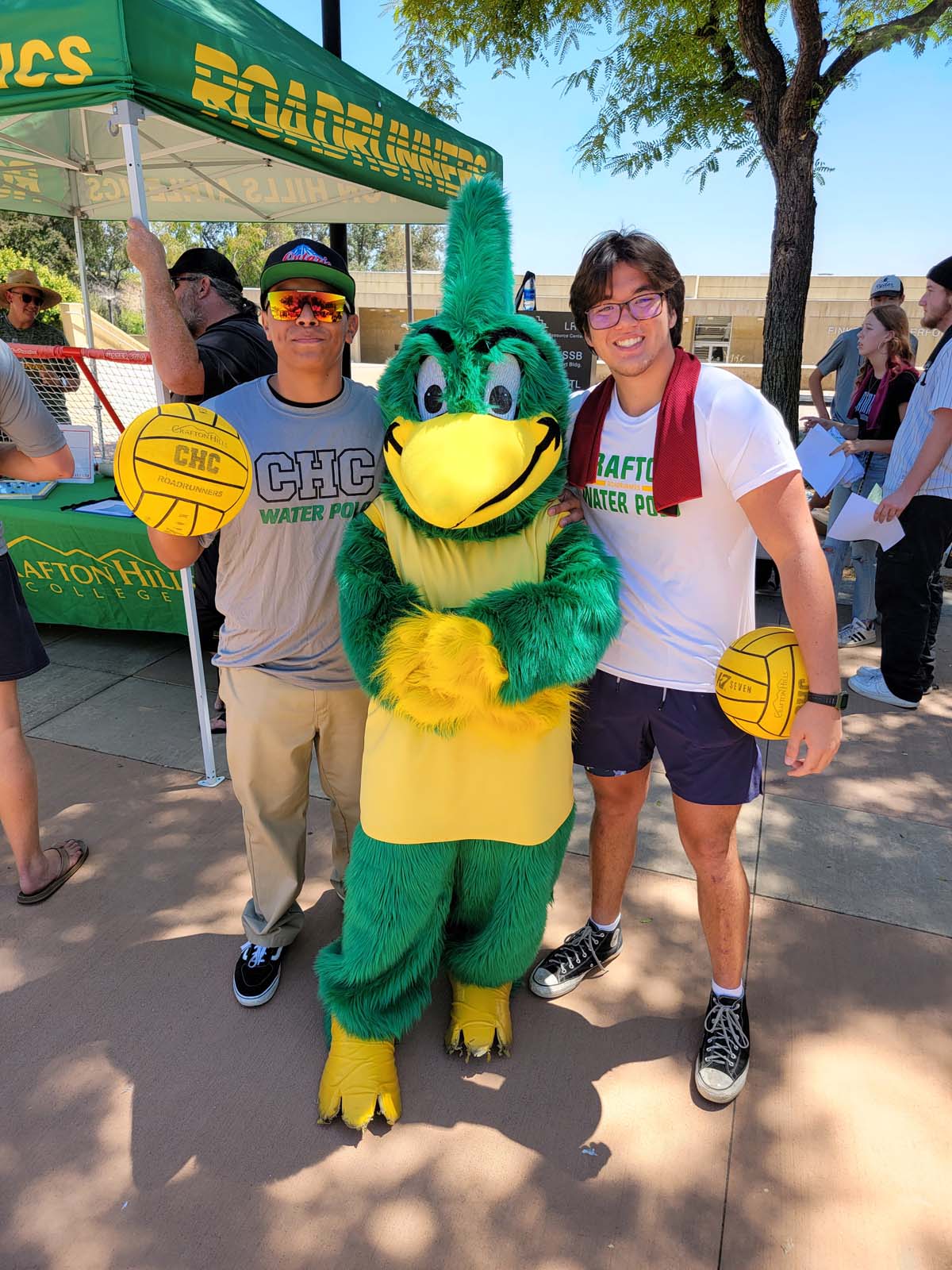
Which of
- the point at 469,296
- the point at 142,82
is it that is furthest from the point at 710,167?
the point at 469,296

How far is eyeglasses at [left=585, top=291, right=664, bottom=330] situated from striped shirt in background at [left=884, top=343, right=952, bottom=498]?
267cm

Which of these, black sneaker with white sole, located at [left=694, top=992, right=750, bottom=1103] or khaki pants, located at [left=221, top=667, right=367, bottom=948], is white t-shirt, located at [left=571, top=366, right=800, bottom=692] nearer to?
khaki pants, located at [left=221, top=667, right=367, bottom=948]

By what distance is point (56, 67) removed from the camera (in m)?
2.88

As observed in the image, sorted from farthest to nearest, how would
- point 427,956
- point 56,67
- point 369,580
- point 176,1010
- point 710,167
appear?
A: point 710,167 → point 56,67 → point 176,1010 → point 427,956 → point 369,580

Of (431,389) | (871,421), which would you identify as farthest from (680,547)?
(871,421)

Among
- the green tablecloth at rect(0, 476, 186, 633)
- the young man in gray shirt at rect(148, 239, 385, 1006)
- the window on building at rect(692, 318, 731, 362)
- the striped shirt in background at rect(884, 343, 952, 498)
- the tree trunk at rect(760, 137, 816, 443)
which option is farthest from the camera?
the window on building at rect(692, 318, 731, 362)

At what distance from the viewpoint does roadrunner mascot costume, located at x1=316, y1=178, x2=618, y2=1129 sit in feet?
6.09

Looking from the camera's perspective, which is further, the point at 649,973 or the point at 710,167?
the point at 710,167

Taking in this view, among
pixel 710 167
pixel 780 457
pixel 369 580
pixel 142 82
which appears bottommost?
pixel 369 580

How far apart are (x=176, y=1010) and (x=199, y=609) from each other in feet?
7.64

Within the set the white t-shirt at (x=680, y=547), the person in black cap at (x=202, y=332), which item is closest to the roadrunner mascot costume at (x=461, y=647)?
the white t-shirt at (x=680, y=547)

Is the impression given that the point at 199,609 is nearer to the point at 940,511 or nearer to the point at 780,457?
the point at 780,457

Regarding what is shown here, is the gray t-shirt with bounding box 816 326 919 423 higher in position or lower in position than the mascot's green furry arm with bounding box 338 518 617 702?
higher

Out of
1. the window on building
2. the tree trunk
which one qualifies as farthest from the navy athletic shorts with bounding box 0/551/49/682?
the window on building
